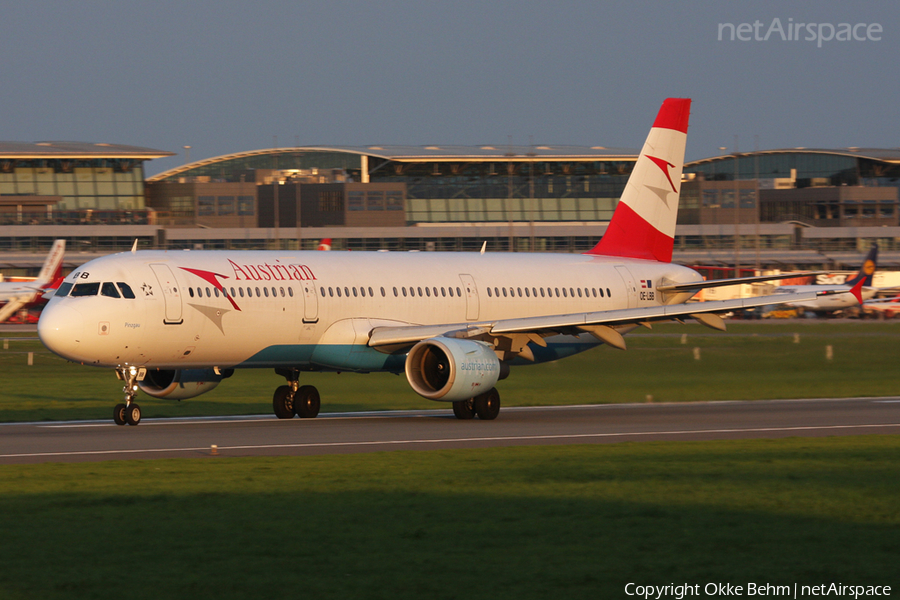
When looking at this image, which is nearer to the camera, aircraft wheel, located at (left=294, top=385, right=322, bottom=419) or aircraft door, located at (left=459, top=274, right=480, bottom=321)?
aircraft wheel, located at (left=294, top=385, right=322, bottom=419)

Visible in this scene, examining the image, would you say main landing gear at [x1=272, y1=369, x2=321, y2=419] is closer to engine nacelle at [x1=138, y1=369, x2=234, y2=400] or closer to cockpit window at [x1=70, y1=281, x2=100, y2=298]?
engine nacelle at [x1=138, y1=369, x2=234, y2=400]

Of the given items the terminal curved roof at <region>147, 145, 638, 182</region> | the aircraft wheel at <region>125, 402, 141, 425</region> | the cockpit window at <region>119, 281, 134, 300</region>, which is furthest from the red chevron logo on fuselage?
the terminal curved roof at <region>147, 145, 638, 182</region>

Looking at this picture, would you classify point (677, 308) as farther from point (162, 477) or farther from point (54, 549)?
point (54, 549)

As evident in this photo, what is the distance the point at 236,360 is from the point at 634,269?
13580 millimetres

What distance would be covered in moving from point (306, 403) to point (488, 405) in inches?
183

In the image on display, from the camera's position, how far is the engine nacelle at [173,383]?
2855 centimetres

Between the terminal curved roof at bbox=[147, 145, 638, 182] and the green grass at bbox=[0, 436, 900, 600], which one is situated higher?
the terminal curved roof at bbox=[147, 145, 638, 182]

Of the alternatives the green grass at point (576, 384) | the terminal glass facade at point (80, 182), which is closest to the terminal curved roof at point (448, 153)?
the terminal glass facade at point (80, 182)

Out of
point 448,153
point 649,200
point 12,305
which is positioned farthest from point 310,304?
point 448,153

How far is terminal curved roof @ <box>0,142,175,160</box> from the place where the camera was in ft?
420

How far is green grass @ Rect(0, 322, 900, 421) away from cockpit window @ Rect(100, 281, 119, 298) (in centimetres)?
518

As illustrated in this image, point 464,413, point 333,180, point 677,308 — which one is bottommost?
point 464,413

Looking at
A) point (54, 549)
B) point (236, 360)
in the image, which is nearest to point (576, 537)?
point (54, 549)

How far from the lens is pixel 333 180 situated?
127m
